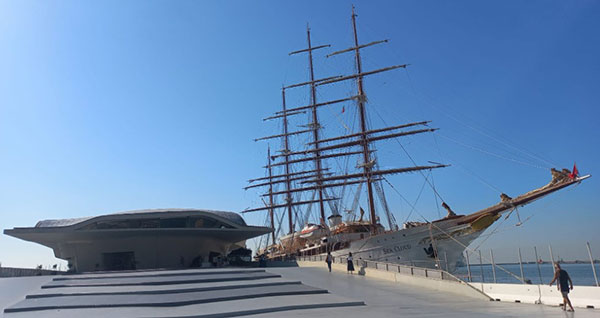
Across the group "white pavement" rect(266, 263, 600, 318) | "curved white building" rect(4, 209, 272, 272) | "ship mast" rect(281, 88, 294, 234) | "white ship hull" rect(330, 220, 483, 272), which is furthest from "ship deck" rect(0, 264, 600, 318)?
"ship mast" rect(281, 88, 294, 234)

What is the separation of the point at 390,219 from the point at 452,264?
1151cm

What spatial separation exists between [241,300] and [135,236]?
19.8 m

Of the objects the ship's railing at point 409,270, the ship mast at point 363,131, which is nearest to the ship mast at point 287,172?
the ship mast at point 363,131

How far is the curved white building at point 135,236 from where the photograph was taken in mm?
28719

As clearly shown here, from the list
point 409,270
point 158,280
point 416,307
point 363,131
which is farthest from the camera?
point 363,131

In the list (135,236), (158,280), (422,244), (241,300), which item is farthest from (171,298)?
(422,244)

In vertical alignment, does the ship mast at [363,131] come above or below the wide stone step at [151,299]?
above

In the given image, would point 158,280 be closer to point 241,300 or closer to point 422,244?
point 241,300

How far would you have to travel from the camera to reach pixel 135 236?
2983 centimetres

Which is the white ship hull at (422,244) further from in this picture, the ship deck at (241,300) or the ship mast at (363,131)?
the ship deck at (241,300)

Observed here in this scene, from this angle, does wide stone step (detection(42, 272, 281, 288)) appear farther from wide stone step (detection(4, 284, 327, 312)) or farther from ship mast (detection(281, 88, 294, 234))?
ship mast (detection(281, 88, 294, 234))

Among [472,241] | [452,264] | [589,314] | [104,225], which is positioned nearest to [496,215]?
[472,241]

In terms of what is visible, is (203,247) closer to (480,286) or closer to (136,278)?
(136,278)

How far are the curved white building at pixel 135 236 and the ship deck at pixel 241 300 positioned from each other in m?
11.6
